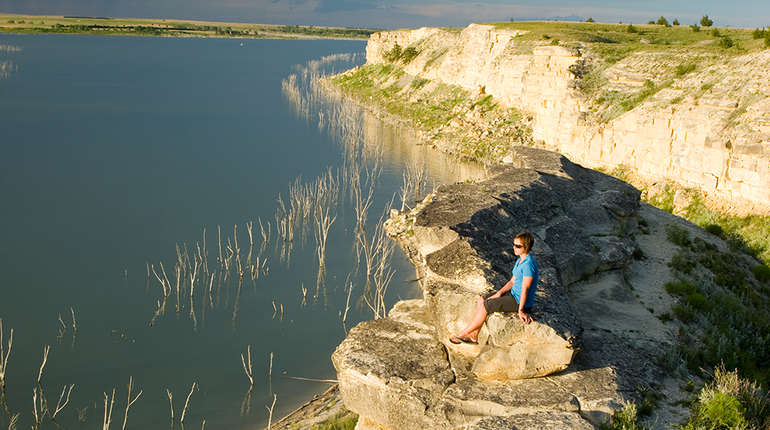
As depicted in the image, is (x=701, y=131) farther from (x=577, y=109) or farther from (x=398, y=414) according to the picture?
(x=398, y=414)

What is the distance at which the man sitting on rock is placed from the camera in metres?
8.91

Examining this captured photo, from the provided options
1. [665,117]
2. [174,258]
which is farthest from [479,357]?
[665,117]

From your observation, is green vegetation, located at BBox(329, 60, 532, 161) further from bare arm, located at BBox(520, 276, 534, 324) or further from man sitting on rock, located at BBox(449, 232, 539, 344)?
bare arm, located at BBox(520, 276, 534, 324)

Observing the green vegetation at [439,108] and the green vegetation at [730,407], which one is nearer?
the green vegetation at [730,407]

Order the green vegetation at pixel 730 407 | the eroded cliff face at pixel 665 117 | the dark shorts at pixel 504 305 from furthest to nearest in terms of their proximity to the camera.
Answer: the eroded cliff face at pixel 665 117 < the dark shorts at pixel 504 305 < the green vegetation at pixel 730 407

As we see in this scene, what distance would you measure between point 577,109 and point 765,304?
59.2 feet

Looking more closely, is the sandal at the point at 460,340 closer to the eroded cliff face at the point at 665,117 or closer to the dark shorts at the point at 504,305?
the dark shorts at the point at 504,305

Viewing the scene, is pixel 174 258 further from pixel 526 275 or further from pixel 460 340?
pixel 526 275

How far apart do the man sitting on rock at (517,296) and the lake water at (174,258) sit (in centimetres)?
597

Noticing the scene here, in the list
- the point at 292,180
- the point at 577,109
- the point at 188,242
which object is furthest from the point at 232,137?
the point at 577,109

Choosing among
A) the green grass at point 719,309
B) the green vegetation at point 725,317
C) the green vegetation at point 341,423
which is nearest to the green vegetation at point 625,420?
the green vegetation at point 725,317

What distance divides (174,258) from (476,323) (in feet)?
47.6

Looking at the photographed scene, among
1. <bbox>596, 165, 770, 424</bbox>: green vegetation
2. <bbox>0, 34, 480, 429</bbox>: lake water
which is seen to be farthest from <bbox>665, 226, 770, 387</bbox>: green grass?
<bbox>0, 34, 480, 429</bbox>: lake water

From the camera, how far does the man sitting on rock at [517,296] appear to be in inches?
351
